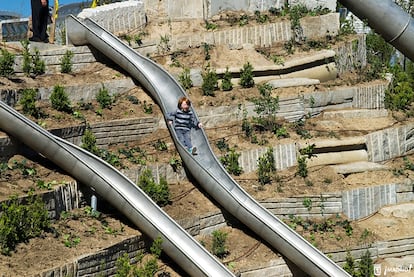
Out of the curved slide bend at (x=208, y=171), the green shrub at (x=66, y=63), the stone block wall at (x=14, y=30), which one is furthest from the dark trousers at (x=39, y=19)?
the green shrub at (x=66, y=63)

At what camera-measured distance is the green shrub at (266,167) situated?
40.0 ft

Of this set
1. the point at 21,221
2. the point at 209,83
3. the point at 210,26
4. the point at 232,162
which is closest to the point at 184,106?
the point at 232,162

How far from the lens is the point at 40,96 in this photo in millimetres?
12133

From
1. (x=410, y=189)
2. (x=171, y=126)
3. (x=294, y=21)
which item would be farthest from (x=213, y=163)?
(x=294, y=21)

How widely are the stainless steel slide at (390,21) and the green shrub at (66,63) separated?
7077mm

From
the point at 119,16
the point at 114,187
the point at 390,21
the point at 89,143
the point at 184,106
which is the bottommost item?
the point at 114,187

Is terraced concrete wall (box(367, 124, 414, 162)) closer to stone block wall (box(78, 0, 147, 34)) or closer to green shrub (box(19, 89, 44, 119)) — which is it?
stone block wall (box(78, 0, 147, 34))

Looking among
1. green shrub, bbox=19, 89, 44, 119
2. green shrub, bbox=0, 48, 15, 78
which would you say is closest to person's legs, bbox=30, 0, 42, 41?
green shrub, bbox=0, 48, 15, 78

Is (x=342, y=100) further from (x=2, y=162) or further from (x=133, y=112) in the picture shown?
(x=2, y=162)

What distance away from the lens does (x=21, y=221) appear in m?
8.55

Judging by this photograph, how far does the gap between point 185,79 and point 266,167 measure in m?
2.82

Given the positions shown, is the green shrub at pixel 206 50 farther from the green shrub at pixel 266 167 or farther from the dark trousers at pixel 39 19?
the dark trousers at pixel 39 19

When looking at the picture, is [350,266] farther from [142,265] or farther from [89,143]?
[89,143]

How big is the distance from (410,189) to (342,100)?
2.67 m
